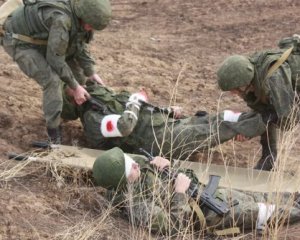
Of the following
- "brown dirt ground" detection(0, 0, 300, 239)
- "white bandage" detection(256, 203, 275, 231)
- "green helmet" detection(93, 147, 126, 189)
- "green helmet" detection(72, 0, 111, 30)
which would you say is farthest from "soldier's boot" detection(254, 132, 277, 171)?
"green helmet" detection(72, 0, 111, 30)

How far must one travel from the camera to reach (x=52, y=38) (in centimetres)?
516

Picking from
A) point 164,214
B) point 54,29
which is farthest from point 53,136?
point 164,214

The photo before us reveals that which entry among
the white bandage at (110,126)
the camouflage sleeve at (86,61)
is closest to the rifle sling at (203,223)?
the white bandage at (110,126)

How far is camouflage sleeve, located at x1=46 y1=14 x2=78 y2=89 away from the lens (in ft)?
16.9

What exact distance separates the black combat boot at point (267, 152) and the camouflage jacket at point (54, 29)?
1694mm

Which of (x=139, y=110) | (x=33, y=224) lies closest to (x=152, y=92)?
(x=139, y=110)

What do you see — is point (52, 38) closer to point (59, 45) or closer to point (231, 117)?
point (59, 45)

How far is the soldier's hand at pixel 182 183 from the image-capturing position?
4.34 m

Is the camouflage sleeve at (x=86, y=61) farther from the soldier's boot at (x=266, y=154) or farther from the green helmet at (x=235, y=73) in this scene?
the soldier's boot at (x=266, y=154)

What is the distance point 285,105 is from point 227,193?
0.92 m

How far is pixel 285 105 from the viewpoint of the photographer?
498cm

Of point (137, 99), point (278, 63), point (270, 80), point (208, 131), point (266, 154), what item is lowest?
point (266, 154)

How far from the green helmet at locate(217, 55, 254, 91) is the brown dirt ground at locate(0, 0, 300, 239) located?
1.15 ft

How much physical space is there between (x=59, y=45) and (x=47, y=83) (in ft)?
1.27
